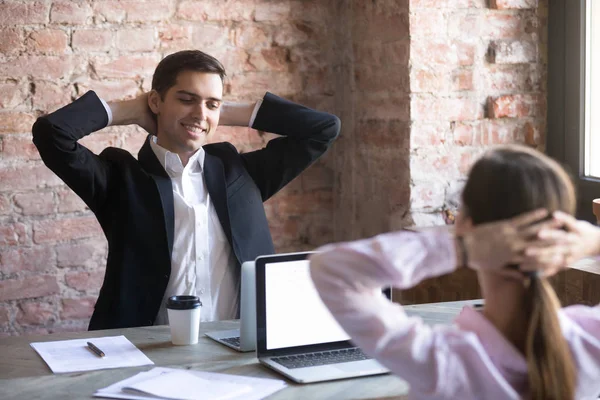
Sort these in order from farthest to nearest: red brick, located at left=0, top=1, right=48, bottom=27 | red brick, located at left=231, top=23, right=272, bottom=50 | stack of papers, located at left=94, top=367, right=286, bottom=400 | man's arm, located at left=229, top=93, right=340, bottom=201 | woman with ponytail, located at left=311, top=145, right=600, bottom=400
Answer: red brick, located at left=231, top=23, right=272, bottom=50 < red brick, located at left=0, top=1, right=48, bottom=27 < man's arm, located at left=229, top=93, right=340, bottom=201 < stack of papers, located at left=94, top=367, right=286, bottom=400 < woman with ponytail, located at left=311, top=145, right=600, bottom=400

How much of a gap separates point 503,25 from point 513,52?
10 centimetres

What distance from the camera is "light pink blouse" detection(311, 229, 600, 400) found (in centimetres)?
97

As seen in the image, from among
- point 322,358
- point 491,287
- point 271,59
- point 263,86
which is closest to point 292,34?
point 271,59

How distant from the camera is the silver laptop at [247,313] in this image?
72.3 inches

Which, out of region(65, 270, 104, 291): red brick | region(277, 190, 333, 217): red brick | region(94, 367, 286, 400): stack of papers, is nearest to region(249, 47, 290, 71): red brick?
region(277, 190, 333, 217): red brick

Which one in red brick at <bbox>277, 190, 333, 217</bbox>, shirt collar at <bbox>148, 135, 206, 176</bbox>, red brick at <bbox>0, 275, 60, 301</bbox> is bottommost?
red brick at <bbox>0, 275, 60, 301</bbox>

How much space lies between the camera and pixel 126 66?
2.88m

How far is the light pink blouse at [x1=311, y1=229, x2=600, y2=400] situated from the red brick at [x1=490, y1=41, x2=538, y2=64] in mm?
2006

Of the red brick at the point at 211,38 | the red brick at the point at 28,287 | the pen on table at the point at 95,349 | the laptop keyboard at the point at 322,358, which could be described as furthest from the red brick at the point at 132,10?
the laptop keyboard at the point at 322,358

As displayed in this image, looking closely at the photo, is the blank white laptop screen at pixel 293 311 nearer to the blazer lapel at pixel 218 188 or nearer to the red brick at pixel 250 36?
the blazer lapel at pixel 218 188

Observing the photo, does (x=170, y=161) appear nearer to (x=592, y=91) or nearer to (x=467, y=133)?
(x=467, y=133)

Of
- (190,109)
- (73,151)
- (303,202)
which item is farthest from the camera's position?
(303,202)

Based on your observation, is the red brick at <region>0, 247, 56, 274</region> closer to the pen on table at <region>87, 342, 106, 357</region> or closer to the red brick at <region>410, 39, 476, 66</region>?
the pen on table at <region>87, 342, 106, 357</region>

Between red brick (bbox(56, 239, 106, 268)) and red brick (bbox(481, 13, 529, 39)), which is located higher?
red brick (bbox(481, 13, 529, 39))
